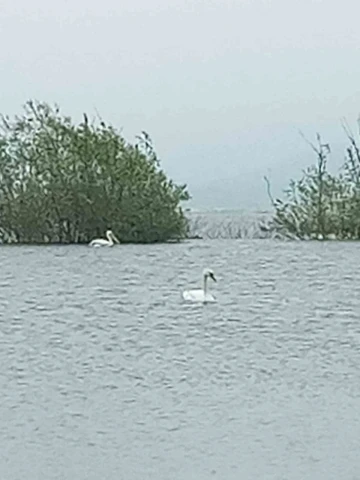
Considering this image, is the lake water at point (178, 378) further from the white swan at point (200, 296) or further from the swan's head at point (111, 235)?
the swan's head at point (111, 235)

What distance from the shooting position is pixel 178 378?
1425cm

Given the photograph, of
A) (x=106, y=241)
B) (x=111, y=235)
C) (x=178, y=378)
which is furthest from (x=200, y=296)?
(x=111, y=235)

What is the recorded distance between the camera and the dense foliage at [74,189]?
37219 millimetres

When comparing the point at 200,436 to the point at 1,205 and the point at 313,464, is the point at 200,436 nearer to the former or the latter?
the point at 313,464

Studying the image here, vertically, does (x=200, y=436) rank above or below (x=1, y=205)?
below

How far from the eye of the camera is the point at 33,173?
3750cm

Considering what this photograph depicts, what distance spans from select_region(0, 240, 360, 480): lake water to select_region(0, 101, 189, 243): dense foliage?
31.9ft

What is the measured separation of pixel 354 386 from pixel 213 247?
73.5 ft

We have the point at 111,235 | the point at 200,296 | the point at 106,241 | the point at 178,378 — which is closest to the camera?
the point at 178,378

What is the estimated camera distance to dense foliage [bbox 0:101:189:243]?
3722 cm

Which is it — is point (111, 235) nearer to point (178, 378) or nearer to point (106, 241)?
point (106, 241)

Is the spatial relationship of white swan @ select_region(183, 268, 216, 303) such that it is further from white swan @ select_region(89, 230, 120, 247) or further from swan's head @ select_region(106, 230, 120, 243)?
swan's head @ select_region(106, 230, 120, 243)

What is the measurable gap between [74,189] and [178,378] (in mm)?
23319

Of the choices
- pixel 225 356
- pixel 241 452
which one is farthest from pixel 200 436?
pixel 225 356
